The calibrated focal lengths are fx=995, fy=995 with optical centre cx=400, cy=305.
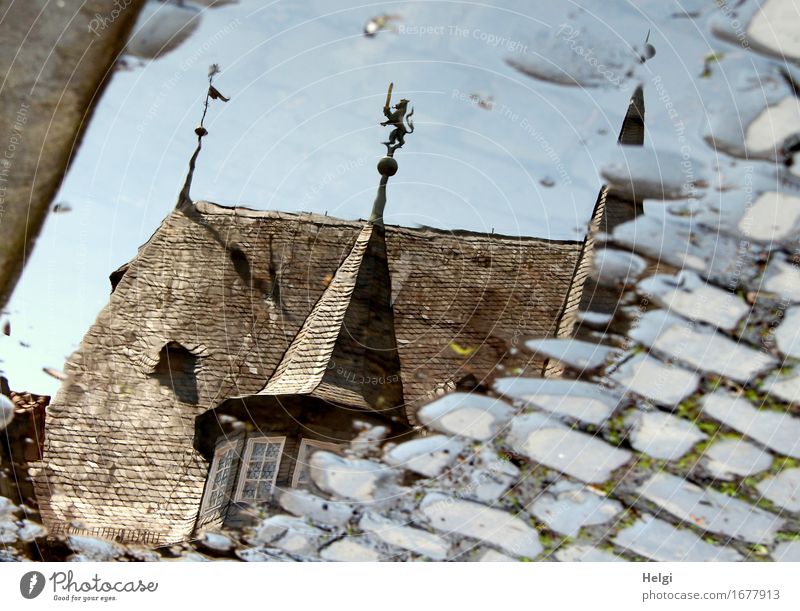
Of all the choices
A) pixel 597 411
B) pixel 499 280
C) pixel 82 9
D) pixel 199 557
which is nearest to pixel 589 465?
pixel 597 411

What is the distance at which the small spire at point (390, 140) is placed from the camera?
2.89 metres

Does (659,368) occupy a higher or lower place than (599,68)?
lower

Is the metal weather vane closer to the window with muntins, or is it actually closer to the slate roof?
the slate roof

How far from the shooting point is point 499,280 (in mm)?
3016

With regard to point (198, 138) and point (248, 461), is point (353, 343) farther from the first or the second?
point (198, 138)

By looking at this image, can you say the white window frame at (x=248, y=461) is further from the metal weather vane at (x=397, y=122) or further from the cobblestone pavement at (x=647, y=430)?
the metal weather vane at (x=397, y=122)

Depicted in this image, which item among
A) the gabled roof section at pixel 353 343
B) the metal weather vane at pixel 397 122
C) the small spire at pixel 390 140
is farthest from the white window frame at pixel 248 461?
the metal weather vane at pixel 397 122

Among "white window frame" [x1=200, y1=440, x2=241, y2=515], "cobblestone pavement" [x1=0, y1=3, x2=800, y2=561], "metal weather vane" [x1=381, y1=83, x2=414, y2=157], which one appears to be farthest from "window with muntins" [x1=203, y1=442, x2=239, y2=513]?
"metal weather vane" [x1=381, y1=83, x2=414, y2=157]

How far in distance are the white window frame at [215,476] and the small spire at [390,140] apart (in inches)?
30.6

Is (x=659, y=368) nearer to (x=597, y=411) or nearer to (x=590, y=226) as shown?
(x=597, y=411)

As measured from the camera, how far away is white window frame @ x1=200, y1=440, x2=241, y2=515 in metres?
2.81

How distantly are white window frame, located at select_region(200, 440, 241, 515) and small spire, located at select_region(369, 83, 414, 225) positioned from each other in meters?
0.78

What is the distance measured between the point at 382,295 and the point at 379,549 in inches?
29.3

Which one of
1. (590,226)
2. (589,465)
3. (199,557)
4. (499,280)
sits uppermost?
(590,226)
